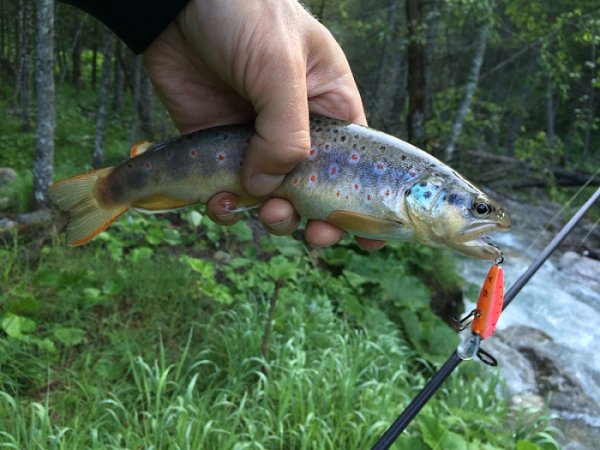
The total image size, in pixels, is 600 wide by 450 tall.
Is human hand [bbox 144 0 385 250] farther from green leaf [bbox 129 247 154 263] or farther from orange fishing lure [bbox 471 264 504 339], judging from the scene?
green leaf [bbox 129 247 154 263]

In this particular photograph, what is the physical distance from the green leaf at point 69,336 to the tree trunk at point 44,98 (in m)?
3.08

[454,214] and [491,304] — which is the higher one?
[454,214]

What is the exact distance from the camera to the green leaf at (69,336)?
3791mm

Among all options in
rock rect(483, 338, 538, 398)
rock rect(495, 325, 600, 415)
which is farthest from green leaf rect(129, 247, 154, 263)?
rock rect(495, 325, 600, 415)

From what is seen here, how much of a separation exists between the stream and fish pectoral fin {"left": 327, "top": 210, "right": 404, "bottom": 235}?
4222mm

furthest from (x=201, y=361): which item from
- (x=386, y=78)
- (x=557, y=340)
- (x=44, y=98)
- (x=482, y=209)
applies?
(x=386, y=78)

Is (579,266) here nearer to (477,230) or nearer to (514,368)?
(514,368)

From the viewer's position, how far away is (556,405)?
6078 millimetres

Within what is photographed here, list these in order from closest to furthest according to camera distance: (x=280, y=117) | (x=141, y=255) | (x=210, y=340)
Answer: (x=280, y=117), (x=210, y=340), (x=141, y=255)

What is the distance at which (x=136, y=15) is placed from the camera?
242 centimetres

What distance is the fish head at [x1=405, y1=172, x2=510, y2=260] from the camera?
2.06 meters

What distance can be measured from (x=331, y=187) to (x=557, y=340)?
7032mm

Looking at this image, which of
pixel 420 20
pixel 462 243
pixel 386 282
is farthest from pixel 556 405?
pixel 420 20

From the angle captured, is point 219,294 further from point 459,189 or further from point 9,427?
point 459,189
